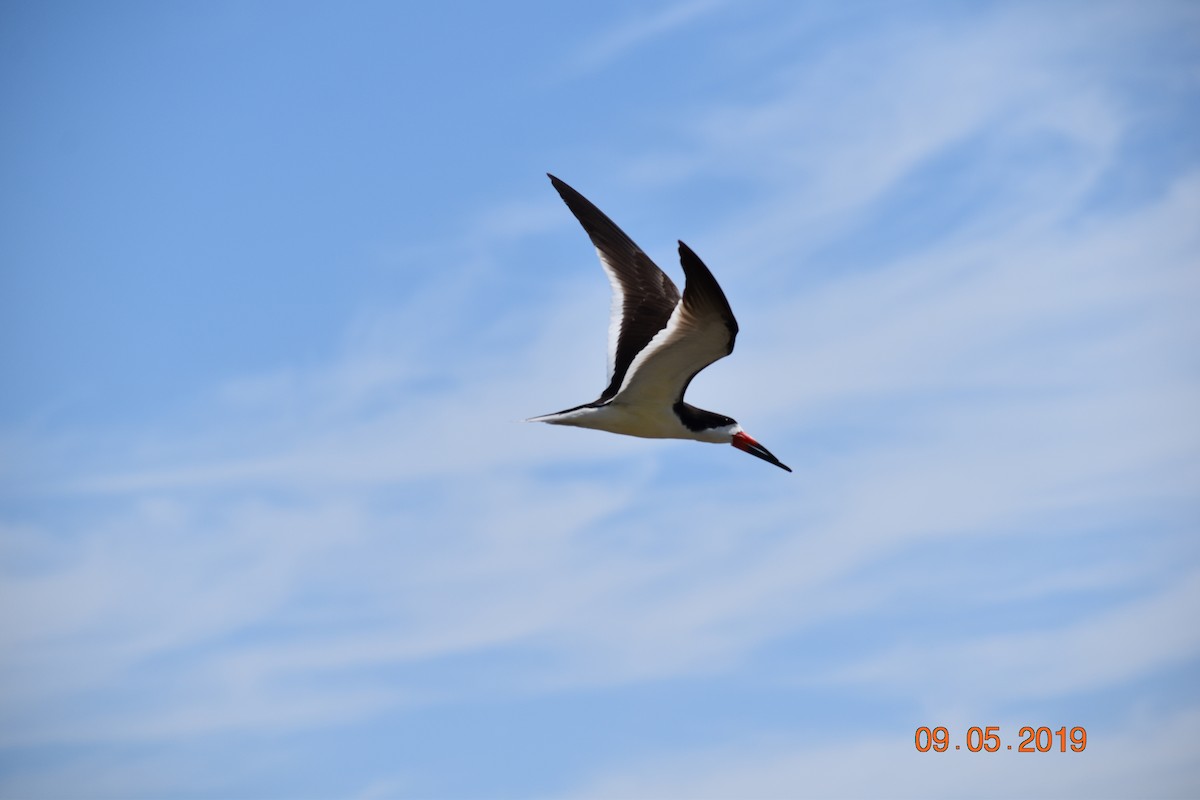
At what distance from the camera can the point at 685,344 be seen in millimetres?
15297

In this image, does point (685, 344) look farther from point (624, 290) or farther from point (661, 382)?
point (624, 290)

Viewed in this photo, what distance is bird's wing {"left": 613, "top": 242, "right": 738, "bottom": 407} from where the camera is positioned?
47.0 ft

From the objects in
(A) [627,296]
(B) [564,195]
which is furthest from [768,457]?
(B) [564,195]

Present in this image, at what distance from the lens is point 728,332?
15055mm

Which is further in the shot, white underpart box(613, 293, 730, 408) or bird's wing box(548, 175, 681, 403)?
bird's wing box(548, 175, 681, 403)

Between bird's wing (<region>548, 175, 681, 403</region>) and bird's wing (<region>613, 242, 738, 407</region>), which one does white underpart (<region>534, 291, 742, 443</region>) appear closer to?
bird's wing (<region>613, 242, 738, 407</region>)

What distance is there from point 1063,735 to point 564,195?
975 centimetres

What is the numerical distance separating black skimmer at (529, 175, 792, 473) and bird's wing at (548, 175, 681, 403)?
0.01 m

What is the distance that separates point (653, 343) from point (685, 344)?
0.36 meters

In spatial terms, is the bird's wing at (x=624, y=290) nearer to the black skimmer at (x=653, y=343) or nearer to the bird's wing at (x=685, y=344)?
the black skimmer at (x=653, y=343)

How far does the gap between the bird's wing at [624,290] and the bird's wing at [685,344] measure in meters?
0.47

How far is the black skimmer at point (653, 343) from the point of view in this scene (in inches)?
582

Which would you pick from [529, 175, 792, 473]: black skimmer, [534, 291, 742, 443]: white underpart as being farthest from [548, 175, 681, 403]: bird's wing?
[534, 291, 742, 443]: white underpart

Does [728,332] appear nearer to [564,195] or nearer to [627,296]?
[627,296]
